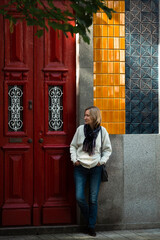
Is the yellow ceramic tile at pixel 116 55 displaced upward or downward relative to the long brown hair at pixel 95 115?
upward

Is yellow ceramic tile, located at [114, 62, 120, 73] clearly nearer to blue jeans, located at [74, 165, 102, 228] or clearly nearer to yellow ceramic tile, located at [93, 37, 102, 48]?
yellow ceramic tile, located at [93, 37, 102, 48]

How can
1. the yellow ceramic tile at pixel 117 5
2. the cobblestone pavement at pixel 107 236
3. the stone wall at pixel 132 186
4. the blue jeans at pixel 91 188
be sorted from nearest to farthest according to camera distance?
the cobblestone pavement at pixel 107 236 → the blue jeans at pixel 91 188 → the stone wall at pixel 132 186 → the yellow ceramic tile at pixel 117 5

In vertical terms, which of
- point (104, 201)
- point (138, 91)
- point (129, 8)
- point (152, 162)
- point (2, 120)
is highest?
point (129, 8)

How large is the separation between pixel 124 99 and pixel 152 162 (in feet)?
3.48

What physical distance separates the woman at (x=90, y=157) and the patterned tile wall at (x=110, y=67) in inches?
17.0

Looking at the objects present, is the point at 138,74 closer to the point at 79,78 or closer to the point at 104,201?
the point at 79,78

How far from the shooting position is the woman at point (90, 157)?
6.53 metres

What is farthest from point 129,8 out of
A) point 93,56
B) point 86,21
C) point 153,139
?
point 86,21

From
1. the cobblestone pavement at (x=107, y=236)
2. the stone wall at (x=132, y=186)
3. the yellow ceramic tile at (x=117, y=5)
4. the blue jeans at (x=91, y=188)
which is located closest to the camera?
the cobblestone pavement at (x=107, y=236)

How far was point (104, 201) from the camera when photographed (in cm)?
695

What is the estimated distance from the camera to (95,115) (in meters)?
6.55

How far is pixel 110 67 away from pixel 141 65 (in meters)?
0.53

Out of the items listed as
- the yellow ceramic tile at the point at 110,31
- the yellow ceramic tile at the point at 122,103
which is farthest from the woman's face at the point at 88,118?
the yellow ceramic tile at the point at 110,31

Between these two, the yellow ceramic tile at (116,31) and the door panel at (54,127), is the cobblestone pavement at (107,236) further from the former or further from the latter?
the yellow ceramic tile at (116,31)
